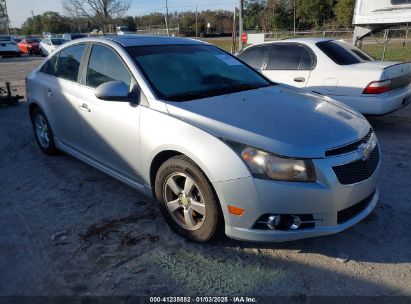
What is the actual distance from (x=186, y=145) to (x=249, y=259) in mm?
1008

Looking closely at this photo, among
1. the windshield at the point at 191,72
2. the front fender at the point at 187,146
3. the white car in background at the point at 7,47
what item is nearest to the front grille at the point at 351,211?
the front fender at the point at 187,146

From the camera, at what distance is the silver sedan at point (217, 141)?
8.40 feet

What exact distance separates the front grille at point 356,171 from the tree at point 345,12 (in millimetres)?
41823

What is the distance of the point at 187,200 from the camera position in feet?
9.86

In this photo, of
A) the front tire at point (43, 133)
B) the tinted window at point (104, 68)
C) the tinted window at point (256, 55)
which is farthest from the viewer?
the tinted window at point (256, 55)

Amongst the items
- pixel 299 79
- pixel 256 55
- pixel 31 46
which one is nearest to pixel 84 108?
pixel 299 79

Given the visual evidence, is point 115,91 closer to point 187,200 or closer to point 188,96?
point 188,96

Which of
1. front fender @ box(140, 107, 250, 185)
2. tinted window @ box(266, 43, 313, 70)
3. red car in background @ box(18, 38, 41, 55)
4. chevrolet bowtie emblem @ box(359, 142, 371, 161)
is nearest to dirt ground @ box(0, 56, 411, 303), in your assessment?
front fender @ box(140, 107, 250, 185)

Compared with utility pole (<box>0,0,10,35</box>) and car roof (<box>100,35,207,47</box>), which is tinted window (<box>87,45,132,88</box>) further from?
utility pole (<box>0,0,10,35</box>)

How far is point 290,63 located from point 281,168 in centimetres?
447

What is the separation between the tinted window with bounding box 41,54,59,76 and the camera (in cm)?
480

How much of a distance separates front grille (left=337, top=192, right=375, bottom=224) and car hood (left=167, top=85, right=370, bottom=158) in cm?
49

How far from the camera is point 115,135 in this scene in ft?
11.7

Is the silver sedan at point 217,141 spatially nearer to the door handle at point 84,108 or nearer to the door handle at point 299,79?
the door handle at point 84,108
